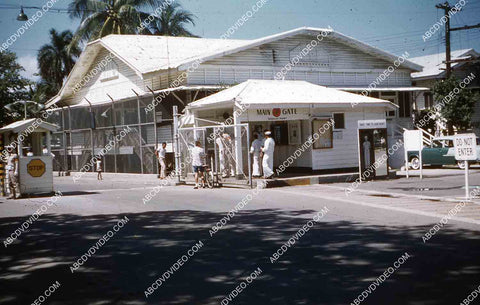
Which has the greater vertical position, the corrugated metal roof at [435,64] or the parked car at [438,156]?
the corrugated metal roof at [435,64]

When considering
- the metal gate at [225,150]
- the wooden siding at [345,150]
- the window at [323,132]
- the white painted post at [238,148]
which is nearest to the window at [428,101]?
the wooden siding at [345,150]

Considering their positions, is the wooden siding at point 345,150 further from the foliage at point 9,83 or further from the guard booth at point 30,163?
the foliage at point 9,83

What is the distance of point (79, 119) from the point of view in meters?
32.7

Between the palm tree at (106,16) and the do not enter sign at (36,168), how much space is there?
78.2 feet

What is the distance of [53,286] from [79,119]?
27953 millimetres

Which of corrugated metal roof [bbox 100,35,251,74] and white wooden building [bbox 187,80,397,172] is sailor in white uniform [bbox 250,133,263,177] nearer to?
white wooden building [bbox 187,80,397,172]

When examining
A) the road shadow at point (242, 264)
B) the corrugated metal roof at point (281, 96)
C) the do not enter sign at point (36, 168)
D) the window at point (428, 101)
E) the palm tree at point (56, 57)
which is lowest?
the road shadow at point (242, 264)

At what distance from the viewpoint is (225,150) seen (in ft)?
65.6

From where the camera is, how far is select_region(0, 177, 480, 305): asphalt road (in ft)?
18.7

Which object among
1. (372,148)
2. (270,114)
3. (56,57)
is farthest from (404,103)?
(56,57)

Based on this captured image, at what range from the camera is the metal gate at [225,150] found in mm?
19094

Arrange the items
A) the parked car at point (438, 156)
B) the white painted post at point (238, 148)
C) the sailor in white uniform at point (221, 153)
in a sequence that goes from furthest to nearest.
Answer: the parked car at point (438, 156)
the sailor in white uniform at point (221, 153)
the white painted post at point (238, 148)

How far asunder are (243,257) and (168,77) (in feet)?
63.3

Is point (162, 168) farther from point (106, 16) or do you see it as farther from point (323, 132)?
point (106, 16)
